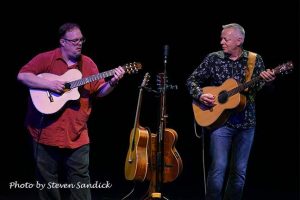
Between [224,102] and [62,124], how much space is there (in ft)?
5.18

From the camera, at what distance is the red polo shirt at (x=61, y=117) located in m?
4.52

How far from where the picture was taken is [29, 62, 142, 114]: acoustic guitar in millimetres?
4574

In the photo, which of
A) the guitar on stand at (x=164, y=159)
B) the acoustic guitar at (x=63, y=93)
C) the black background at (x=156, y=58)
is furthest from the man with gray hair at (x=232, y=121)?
the black background at (x=156, y=58)

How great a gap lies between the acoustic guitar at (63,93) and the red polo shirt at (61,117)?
0.05 m

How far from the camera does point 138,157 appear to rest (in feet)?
19.2

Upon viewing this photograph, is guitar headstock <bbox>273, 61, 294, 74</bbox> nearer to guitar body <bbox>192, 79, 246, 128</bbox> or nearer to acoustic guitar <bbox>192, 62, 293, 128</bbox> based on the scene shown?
acoustic guitar <bbox>192, 62, 293, 128</bbox>

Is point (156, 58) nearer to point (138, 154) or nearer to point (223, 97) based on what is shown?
point (138, 154)

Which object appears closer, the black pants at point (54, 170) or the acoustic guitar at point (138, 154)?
the black pants at point (54, 170)

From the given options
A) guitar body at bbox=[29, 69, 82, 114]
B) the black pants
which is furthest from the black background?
guitar body at bbox=[29, 69, 82, 114]

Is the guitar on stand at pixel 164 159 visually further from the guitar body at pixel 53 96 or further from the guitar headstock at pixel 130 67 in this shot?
the guitar body at pixel 53 96

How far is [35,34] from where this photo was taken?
742 centimetres

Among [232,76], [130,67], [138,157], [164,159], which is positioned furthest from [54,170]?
[232,76]

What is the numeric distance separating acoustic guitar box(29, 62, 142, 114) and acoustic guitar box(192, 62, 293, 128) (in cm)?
95

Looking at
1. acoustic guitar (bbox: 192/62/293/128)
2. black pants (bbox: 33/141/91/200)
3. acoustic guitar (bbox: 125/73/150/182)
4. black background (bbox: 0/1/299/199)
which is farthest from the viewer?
black background (bbox: 0/1/299/199)
